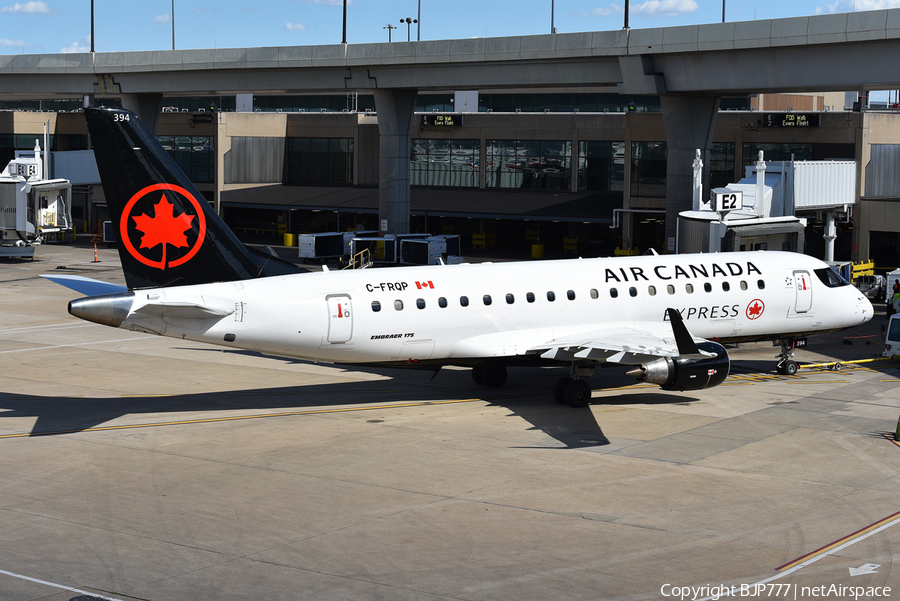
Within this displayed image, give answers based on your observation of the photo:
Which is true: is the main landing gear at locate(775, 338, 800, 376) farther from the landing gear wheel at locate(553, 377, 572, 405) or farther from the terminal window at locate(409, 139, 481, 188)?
the terminal window at locate(409, 139, 481, 188)

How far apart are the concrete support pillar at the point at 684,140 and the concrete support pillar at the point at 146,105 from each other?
167 ft

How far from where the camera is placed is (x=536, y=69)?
70375 mm

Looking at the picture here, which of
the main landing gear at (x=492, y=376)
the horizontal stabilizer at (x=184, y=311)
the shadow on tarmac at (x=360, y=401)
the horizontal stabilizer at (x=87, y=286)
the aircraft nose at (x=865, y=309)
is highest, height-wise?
the horizontal stabilizer at (x=87, y=286)

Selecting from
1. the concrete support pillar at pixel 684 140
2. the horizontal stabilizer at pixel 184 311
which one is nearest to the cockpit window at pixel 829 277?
the horizontal stabilizer at pixel 184 311

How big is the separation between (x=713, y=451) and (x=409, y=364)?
980cm

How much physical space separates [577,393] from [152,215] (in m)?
13.9

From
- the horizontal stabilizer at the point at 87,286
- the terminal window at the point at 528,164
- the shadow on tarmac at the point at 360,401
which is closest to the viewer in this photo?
the horizontal stabilizer at the point at 87,286

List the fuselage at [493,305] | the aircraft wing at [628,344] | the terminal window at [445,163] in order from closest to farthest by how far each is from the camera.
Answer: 1. the fuselage at [493,305]
2. the aircraft wing at [628,344]
3. the terminal window at [445,163]

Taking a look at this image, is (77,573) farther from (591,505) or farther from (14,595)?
(591,505)

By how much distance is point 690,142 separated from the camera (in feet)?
213

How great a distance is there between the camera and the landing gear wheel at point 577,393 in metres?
32.2

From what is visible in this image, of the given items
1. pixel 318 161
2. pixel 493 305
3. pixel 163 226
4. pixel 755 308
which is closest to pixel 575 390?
pixel 493 305

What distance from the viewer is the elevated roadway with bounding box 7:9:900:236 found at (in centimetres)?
5541

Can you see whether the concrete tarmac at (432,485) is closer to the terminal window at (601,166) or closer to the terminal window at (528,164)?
the terminal window at (601,166)
